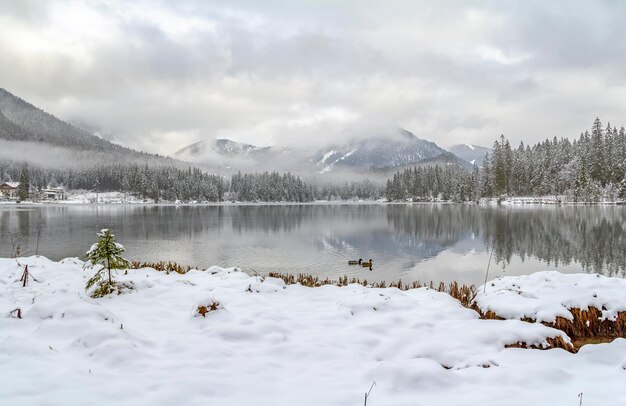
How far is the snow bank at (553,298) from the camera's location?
9672 mm

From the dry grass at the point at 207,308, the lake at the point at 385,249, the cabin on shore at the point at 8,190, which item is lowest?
the lake at the point at 385,249

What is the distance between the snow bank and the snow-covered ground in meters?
1.18

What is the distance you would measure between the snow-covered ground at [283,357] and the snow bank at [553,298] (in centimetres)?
118

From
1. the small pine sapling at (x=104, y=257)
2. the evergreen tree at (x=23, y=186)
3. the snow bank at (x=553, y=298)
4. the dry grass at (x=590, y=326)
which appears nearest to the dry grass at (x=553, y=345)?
the dry grass at (x=590, y=326)

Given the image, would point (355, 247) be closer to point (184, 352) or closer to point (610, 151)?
point (184, 352)

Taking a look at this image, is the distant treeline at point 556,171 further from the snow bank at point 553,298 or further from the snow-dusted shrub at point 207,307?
the snow-dusted shrub at point 207,307

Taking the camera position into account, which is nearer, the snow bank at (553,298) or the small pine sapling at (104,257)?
the snow bank at (553,298)

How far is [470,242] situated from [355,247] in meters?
13.4

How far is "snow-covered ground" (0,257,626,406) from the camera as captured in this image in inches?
209

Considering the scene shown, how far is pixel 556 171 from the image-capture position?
11969 centimetres

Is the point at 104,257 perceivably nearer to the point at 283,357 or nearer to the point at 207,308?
the point at 207,308

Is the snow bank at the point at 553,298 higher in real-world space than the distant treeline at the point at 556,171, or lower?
lower

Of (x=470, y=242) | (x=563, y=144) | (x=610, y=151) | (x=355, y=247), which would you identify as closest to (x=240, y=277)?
(x=355, y=247)

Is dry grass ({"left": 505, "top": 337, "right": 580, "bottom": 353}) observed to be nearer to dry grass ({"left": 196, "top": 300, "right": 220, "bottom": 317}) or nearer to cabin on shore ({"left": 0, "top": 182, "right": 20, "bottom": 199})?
dry grass ({"left": 196, "top": 300, "right": 220, "bottom": 317})
